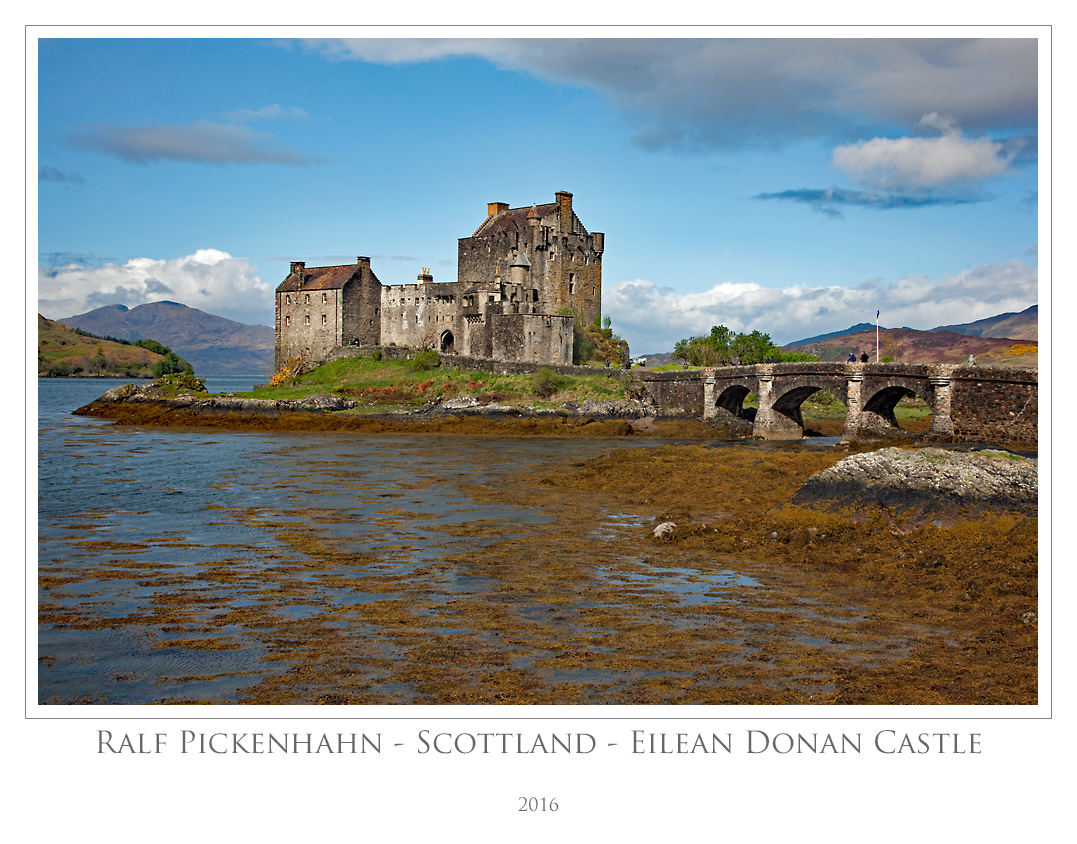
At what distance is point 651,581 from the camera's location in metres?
13.3

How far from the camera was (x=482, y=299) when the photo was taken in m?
68.5

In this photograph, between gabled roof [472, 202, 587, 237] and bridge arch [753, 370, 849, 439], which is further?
gabled roof [472, 202, 587, 237]

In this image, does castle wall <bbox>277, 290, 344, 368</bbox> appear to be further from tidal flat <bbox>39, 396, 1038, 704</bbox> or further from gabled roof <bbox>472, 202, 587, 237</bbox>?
tidal flat <bbox>39, 396, 1038, 704</bbox>

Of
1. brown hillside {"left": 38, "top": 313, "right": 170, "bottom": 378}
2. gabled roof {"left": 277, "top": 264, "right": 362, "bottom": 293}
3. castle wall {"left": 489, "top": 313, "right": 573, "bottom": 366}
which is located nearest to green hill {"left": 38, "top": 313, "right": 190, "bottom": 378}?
brown hillside {"left": 38, "top": 313, "right": 170, "bottom": 378}

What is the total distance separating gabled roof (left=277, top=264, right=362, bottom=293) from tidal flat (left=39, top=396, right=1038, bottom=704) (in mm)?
57273

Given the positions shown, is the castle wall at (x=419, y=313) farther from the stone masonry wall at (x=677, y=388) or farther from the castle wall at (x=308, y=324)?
the stone masonry wall at (x=677, y=388)

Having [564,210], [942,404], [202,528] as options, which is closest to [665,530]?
[202,528]

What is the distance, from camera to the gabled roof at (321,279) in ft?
255

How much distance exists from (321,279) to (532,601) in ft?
240

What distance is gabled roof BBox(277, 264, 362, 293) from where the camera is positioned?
7781cm

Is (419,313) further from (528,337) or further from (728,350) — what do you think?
(728,350)

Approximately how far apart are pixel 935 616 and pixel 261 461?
28.3 metres
